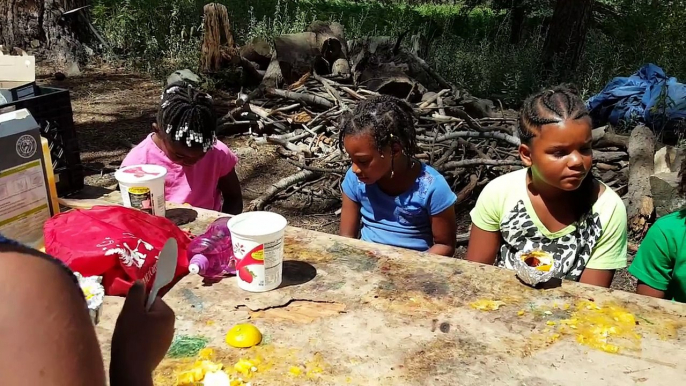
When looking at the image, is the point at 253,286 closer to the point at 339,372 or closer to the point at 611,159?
the point at 339,372

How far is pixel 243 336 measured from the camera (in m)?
1.45

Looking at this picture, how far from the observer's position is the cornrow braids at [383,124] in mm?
2357

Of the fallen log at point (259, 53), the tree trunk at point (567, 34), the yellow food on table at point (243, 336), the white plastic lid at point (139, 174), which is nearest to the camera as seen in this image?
the yellow food on table at point (243, 336)

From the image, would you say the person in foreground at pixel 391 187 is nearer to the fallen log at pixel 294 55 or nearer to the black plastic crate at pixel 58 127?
the black plastic crate at pixel 58 127

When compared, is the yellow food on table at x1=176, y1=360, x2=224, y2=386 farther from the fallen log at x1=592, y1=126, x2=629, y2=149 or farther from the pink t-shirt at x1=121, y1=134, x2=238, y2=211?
the fallen log at x1=592, y1=126, x2=629, y2=149

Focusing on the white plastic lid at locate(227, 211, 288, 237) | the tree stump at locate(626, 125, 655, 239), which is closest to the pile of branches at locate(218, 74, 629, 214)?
the tree stump at locate(626, 125, 655, 239)

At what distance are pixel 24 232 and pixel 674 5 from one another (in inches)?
403

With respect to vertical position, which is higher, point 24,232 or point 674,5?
point 674,5

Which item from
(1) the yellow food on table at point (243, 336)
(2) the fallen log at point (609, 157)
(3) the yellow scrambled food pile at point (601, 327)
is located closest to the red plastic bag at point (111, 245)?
(1) the yellow food on table at point (243, 336)

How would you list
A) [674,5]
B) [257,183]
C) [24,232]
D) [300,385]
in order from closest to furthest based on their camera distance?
[300,385], [24,232], [257,183], [674,5]

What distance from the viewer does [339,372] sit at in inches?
52.8

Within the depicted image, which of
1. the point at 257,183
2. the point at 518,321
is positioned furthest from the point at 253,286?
the point at 257,183

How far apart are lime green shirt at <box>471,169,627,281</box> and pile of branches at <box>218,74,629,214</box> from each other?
2.16m

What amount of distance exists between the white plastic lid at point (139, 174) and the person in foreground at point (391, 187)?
75 centimetres
